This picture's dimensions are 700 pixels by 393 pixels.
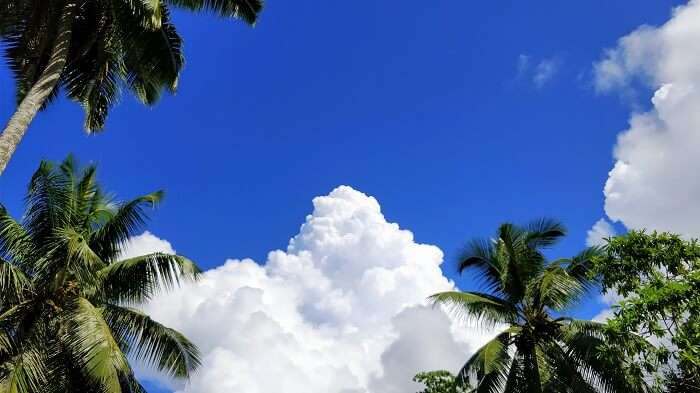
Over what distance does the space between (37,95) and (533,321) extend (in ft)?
49.3

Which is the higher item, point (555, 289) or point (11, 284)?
point (555, 289)

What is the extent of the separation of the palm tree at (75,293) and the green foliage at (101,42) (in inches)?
102

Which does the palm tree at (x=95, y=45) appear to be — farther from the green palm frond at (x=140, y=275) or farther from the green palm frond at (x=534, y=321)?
the green palm frond at (x=534, y=321)

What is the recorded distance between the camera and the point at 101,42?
11.4 meters

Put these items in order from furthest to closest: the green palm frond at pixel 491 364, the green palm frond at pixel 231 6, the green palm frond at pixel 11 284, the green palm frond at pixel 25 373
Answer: the green palm frond at pixel 491 364, the green palm frond at pixel 231 6, the green palm frond at pixel 11 284, the green palm frond at pixel 25 373

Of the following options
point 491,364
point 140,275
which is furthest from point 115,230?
point 491,364

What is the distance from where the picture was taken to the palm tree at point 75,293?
10719 millimetres

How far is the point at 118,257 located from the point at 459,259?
11328 millimetres

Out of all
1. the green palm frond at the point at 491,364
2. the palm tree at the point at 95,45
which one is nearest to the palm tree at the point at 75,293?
the palm tree at the point at 95,45

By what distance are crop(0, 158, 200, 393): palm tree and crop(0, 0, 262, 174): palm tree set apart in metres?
2.36

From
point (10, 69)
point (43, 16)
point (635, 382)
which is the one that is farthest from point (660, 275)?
point (10, 69)

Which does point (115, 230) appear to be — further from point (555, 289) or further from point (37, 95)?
point (555, 289)

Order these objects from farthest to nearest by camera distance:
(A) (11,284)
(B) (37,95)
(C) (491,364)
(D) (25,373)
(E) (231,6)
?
1. (C) (491,364)
2. (E) (231,6)
3. (A) (11,284)
4. (D) (25,373)
5. (B) (37,95)

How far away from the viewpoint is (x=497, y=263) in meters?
18.9
